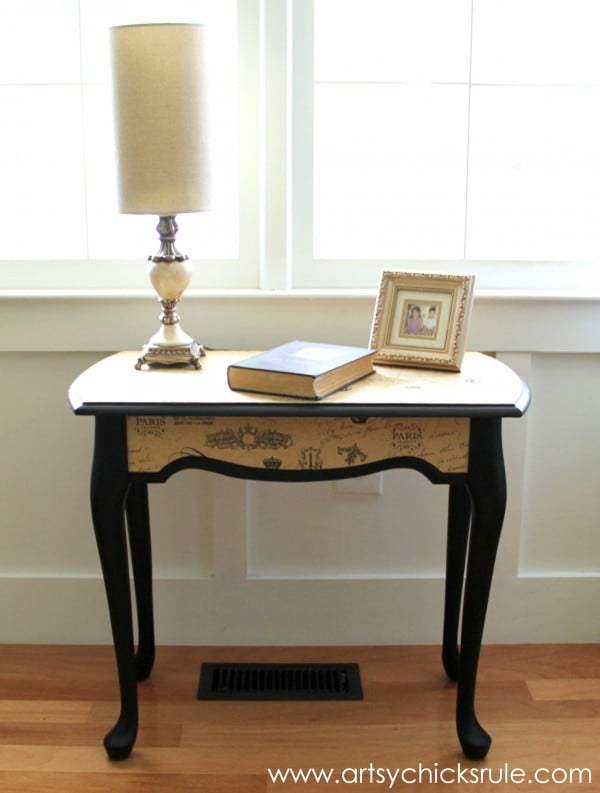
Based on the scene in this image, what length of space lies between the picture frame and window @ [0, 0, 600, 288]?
0.90 ft

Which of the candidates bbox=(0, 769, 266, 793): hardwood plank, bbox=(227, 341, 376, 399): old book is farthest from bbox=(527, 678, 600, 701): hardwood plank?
bbox=(227, 341, 376, 399): old book

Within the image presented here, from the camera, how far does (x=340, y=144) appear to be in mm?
2104

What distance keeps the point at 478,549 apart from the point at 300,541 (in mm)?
604

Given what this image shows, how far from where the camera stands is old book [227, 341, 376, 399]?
1.61 metres

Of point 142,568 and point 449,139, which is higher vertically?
point 449,139

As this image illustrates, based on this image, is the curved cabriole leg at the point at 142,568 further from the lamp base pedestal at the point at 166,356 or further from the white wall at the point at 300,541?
the lamp base pedestal at the point at 166,356

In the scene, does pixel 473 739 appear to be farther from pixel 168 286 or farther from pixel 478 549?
pixel 168 286

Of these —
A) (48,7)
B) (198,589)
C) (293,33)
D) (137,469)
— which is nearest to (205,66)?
(293,33)

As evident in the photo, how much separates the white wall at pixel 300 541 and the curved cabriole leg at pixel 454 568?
0.45 ft

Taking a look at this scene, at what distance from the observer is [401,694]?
2.02m

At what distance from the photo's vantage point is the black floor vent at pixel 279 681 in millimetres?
2010

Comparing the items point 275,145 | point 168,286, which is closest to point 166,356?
point 168,286

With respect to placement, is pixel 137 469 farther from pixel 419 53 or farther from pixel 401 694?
pixel 419 53

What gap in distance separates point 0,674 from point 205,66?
136 cm
